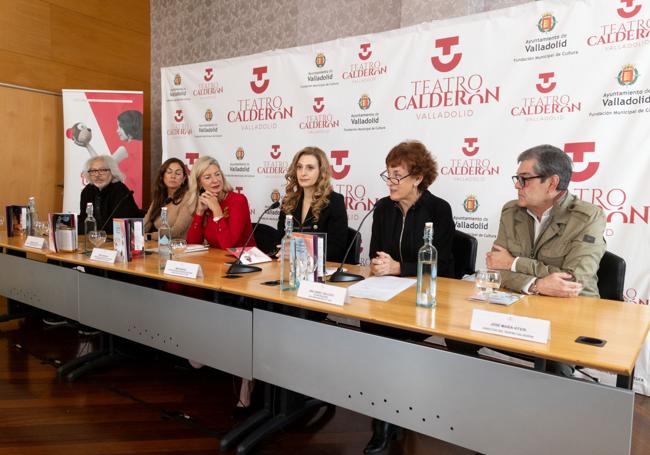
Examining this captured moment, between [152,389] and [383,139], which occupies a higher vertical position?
[383,139]

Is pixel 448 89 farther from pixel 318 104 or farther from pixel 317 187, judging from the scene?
pixel 317 187

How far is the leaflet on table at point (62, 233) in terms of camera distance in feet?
7.74

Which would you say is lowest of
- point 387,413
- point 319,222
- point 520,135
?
point 387,413

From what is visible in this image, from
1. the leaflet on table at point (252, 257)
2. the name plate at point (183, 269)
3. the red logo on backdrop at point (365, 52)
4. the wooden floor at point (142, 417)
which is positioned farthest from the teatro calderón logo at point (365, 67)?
the wooden floor at point (142, 417)

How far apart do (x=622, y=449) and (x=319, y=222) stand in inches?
65.5

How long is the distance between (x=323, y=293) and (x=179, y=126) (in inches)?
136

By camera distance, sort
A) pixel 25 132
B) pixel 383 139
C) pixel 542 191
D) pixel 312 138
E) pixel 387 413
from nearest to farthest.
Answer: pixel 387 413
pixel 542 191
pixel 383 139
pixel 312 138
pixel 25 132

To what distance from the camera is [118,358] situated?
8.55 feet

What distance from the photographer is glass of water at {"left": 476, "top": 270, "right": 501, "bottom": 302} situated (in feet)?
4.87

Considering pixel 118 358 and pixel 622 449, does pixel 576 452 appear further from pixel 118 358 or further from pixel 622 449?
pixel 118 358

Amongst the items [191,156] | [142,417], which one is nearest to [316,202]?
[142,417]

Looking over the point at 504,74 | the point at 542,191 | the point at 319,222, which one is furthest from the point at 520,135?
the point at 319,222

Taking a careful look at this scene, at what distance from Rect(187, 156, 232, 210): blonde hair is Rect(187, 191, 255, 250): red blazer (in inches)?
2.1

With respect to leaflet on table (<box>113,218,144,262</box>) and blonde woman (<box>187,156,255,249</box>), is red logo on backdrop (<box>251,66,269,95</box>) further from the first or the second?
leaflet on table (<box>113,218,144,262</box>)
